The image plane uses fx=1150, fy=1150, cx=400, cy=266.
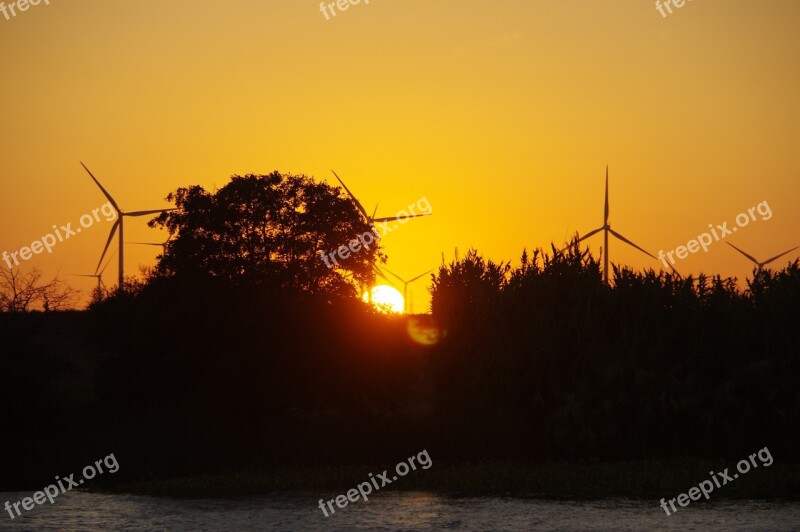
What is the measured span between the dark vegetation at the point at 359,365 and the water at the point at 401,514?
6000 mm

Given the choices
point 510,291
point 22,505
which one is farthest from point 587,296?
point 22,505

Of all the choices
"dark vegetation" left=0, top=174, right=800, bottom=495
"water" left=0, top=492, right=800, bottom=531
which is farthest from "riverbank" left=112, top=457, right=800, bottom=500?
A: "water" left=0, top=492, right=800, bottom=531

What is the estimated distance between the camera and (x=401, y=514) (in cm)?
3117

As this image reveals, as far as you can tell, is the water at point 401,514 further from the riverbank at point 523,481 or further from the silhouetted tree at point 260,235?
the silhouetted tree at point 260,235

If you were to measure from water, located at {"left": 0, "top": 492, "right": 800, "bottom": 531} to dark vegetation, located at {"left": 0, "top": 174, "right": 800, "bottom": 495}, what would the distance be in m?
6.00

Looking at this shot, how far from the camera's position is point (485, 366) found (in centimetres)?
4938

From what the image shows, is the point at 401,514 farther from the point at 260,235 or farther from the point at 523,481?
the point at 260,235

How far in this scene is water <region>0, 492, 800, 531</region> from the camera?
2892 centimetres

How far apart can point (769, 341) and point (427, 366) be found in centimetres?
1472

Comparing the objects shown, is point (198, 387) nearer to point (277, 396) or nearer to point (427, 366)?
point (277, 396)

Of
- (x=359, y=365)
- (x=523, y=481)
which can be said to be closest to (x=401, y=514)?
(x=523, y=481)

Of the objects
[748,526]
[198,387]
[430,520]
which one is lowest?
[748,526]

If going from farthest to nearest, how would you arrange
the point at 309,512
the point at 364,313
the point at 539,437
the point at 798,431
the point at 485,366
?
the point at 364,313, the point at 485,366, the point at 539,437, the point at 798,431, the point at 309,512

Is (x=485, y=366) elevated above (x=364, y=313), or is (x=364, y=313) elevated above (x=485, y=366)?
(x=364, y=313)
